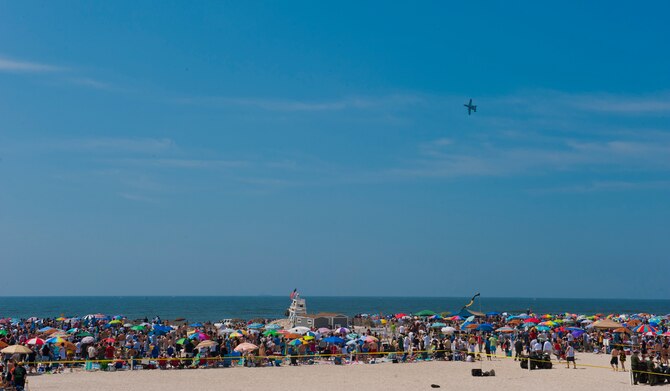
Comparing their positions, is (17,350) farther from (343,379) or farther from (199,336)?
(343,379)

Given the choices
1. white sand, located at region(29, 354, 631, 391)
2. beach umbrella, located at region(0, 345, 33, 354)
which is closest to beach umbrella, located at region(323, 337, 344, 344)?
white sand, located at region(29, 354, 631, 391)

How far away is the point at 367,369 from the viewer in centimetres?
2616

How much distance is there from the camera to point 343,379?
23312 mm

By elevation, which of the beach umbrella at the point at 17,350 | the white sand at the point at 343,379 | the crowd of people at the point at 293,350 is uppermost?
the beach umbrella at the point at 17,350

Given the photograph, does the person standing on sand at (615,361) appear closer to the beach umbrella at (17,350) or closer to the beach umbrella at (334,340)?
the beach umbrella at (334,340)

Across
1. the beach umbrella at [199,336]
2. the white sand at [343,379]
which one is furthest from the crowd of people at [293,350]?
the white sand at [343,379]

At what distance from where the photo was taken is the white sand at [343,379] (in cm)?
2133

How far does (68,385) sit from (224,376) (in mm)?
5211

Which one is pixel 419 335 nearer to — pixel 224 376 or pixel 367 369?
pixel 367 369

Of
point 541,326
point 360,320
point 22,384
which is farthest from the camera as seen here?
point 360,320

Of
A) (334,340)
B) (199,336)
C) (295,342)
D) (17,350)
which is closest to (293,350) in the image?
(295,342)

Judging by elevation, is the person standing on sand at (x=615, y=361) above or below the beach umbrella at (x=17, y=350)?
below

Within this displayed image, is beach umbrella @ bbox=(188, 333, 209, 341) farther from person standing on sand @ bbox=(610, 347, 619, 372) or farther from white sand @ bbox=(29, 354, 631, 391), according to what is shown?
person standing on sand @ bbox=(610, 347, 619, 372)

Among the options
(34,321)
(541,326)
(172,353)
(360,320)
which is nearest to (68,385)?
(172,353)
